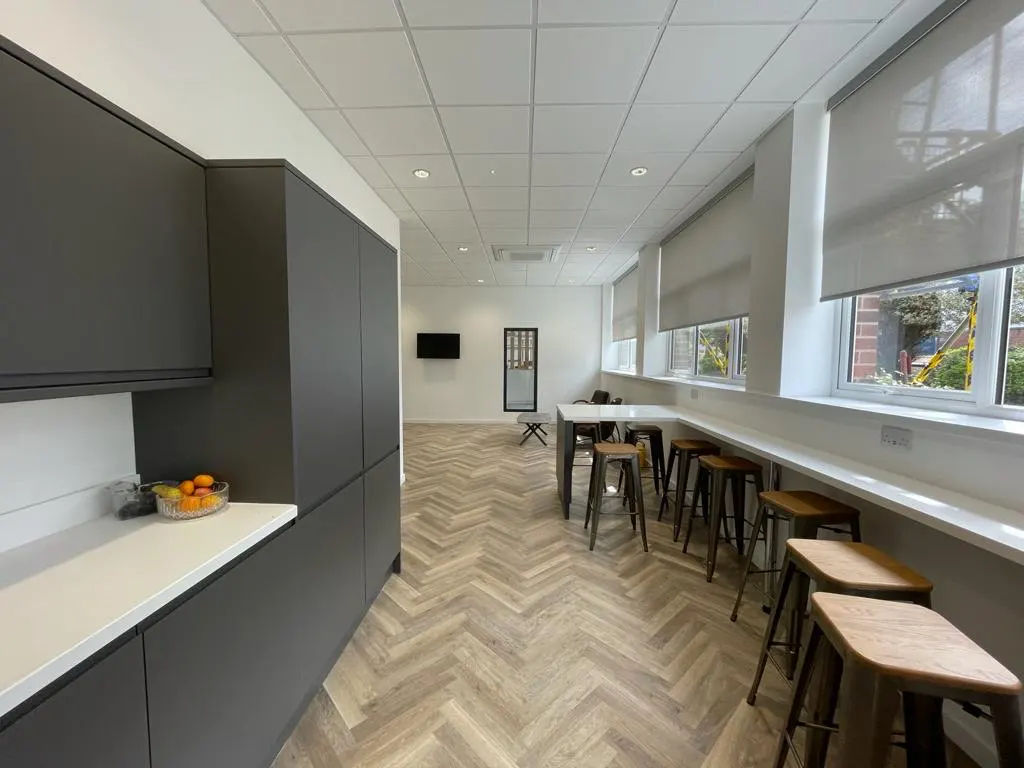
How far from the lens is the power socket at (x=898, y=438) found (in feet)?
5.63

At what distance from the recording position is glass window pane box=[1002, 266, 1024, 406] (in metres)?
1.54

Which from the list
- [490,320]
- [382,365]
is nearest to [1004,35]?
[382,365]

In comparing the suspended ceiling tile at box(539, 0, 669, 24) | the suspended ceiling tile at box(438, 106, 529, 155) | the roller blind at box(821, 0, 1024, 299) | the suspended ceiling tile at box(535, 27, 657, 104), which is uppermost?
the suspended ceiling tile at box(539, 0, 669, 24)

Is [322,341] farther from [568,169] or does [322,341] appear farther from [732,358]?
[732,358]

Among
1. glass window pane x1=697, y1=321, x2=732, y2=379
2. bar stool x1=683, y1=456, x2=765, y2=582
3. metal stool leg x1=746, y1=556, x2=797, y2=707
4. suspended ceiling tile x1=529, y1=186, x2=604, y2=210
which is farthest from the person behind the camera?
glass window pane x1=697, y1=321, x2=732, y2=379

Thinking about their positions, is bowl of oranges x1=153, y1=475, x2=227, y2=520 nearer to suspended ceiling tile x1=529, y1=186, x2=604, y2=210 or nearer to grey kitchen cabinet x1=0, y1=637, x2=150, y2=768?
grey kitchen cabinet x1=0, y1=637, x2=150, y2=768

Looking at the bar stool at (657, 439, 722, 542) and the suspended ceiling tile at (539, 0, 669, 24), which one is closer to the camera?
the suspended ceiling tile at (539, 0, 669, 24)

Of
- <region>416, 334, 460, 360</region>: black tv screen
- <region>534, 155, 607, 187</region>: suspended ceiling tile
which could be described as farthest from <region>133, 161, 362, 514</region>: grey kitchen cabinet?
<region>416, 334, 460, 360</region>: black tv screen

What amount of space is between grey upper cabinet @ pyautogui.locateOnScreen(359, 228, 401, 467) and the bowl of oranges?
29.1 inches

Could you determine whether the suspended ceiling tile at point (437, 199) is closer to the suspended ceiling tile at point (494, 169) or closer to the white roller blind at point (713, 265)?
the suspended ceiling tile at point (494, 169)

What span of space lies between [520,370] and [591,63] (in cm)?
650

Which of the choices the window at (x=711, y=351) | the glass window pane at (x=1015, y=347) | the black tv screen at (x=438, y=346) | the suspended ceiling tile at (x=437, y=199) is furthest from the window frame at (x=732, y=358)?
the black tv screen at (x=438, y=346)

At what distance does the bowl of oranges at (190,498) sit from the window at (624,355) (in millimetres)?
6644

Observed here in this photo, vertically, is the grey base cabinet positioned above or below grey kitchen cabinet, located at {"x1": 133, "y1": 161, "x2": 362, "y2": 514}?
below
